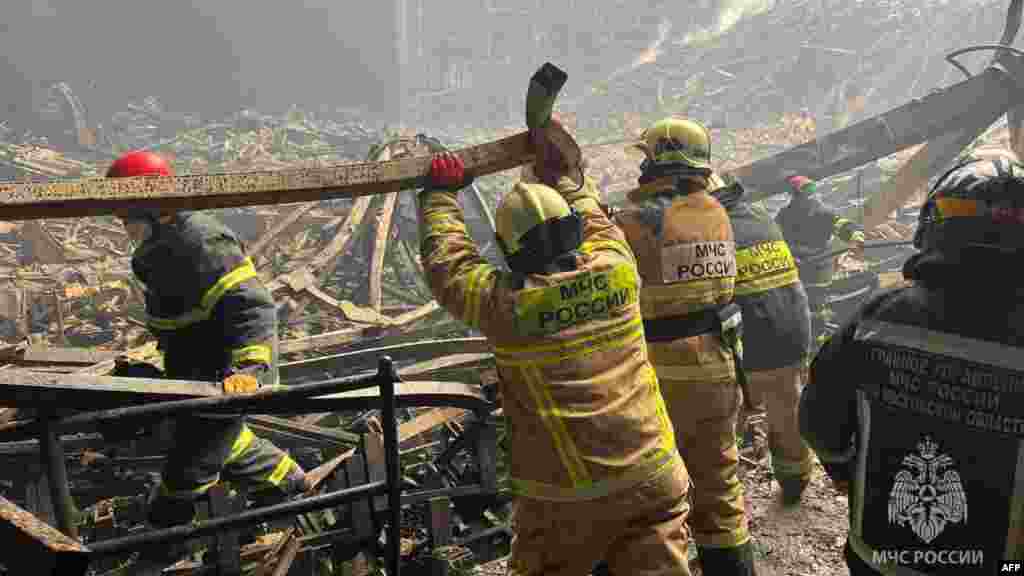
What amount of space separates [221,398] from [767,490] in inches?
146

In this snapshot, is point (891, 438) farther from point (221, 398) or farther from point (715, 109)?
point (715, 109)

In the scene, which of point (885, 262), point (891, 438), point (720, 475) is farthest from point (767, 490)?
point (885, 262)

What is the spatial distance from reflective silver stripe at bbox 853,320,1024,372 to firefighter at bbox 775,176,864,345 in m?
6.17

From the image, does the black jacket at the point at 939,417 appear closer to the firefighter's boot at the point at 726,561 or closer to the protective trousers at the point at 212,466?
the firefighter's boot at the point at 726,561

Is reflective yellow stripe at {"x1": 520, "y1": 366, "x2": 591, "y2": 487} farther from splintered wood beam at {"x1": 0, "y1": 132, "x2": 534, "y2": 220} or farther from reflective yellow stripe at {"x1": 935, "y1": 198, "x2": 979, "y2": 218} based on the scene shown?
reflective yellow stripe at {"x1": 935, "y1": 198, "x2": 979, "y2": 218}

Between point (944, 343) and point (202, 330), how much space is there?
3143 mm

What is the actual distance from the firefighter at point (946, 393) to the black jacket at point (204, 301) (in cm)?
255

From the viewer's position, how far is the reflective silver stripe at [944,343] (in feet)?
5.84

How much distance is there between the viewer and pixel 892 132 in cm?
902

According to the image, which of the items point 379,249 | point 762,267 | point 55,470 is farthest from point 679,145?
point 379,249

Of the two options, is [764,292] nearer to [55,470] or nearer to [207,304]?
[207,304]

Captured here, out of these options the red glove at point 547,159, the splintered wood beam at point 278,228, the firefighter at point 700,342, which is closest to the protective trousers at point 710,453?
the firefighter at point 700,342

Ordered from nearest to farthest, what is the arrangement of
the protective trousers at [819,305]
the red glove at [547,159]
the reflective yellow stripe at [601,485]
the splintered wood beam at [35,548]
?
1. the splintered wood beam at [35,548]
2. the reflective yellow stripe at [601,485]
3. the red glove at [547,159]
4. the protective trousers at [819,305]

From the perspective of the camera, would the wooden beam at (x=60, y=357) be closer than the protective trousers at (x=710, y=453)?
No
